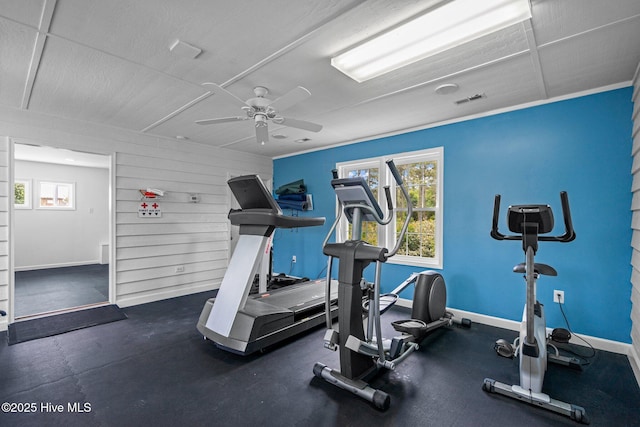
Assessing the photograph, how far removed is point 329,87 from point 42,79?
261 centimetres

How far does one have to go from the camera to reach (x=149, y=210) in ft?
14.8

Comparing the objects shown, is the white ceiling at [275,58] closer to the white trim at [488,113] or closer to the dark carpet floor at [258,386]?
the white trim at [488,113]

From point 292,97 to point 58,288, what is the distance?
17.9 ft

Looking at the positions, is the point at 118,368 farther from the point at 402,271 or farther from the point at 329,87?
the point at 402,271

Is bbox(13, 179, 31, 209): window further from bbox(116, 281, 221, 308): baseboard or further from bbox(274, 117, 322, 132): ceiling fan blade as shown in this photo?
bbox(274, 117, 322, 132): ceiling fan blade

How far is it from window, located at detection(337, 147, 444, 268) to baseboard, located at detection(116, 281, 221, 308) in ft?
10.1

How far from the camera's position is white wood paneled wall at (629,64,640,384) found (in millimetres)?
2438

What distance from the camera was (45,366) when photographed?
2.53 m

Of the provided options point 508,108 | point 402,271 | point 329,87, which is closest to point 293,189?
point 402,271

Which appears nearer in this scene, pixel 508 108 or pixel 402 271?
pixel 508 108

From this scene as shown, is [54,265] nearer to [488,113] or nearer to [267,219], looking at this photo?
[267,219]

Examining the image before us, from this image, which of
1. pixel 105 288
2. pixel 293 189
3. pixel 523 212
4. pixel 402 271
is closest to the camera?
pixel 523 212

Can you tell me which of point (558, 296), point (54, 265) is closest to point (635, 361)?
point (558, 296)

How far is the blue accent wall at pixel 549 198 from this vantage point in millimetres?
2838
